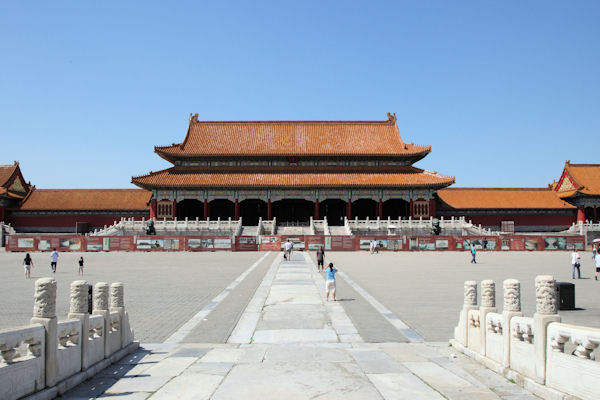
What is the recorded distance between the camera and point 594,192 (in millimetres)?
57250

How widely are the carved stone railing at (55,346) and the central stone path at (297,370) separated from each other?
0.27 metres

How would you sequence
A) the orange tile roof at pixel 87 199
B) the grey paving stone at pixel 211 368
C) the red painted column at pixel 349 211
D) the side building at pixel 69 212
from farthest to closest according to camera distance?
1. the orange tile roof at pixel 87 199
2. the side building at pixel 69 212
3. the red painted column at pixel 349 211
4. the grey paving stone at pixel 211 368

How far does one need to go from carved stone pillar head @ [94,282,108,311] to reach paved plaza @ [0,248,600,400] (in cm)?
98

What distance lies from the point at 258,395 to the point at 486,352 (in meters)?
3.94

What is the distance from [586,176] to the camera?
197 ft

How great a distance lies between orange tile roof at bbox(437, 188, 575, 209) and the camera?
56.7 meters

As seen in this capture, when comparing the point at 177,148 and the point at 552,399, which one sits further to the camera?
the point at 177,148

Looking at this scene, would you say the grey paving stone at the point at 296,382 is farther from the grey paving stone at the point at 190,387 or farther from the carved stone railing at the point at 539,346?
the carved stone railing at the point at 539,346

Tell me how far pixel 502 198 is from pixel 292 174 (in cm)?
2392

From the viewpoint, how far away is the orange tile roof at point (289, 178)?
174ft

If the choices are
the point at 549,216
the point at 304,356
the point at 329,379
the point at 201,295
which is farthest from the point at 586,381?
the point at 549,216

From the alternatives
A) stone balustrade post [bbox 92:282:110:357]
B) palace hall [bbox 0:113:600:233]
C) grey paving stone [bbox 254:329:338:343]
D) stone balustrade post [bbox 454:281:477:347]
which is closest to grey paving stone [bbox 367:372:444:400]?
stone balustrade post [bbox 454:281:477:347]

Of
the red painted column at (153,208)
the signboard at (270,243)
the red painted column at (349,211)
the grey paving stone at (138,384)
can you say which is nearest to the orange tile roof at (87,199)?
the red painted column at (153,208)

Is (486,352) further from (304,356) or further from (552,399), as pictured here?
(304,356)
